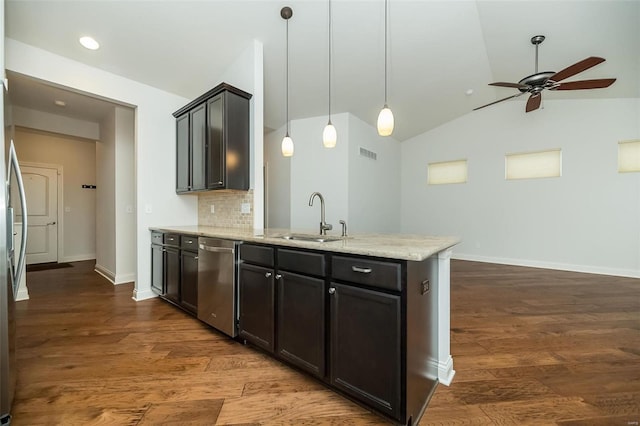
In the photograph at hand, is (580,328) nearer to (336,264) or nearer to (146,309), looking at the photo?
(336,264)

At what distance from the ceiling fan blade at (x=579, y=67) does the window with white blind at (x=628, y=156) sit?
3094 mm

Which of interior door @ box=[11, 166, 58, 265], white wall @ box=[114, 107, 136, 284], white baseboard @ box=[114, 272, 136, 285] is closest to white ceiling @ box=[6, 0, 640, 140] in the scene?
white wall @ box=[114, 107, 136, 284]

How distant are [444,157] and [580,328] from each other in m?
4.37

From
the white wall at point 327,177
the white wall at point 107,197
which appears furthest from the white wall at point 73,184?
the white wall at point 327,177

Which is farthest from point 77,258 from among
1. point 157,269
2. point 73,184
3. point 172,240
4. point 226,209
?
point 226,209

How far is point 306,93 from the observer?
4332mm

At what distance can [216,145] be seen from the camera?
118 inches

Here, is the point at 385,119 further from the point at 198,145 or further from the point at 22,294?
the point at 22,294

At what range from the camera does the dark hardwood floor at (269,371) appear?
1.50 m

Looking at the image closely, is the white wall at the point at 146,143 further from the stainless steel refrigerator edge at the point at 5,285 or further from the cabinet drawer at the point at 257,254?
the cabinet drawer at the point at 257,254

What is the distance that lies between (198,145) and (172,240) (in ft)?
3.85

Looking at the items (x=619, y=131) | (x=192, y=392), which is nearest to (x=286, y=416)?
(x=192, y=392)

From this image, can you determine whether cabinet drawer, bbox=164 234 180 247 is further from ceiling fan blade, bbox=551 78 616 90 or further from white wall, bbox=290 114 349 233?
ceiling fan blade, bbox=551 78 616 90

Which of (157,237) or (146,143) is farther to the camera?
(146,143)
